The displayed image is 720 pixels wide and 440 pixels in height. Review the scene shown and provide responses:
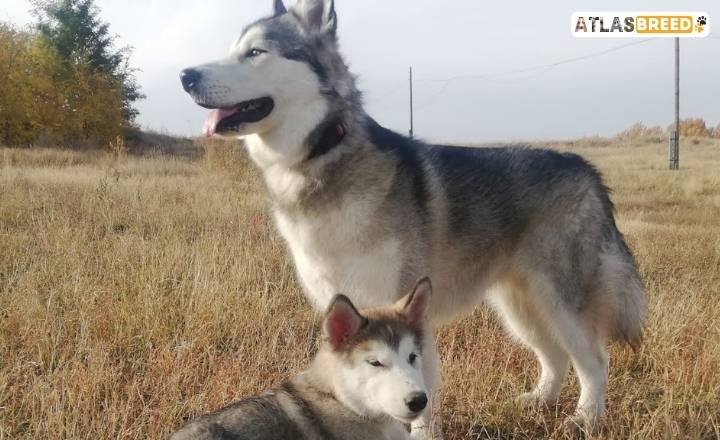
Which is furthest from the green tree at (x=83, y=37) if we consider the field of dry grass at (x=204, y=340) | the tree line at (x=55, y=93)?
the field of dry grass at (x=204, y=340)

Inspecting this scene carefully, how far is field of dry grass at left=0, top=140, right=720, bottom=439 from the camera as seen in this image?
3025 millimetres

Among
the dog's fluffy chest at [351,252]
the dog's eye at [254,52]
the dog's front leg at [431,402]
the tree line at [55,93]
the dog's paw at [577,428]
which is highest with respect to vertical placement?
the tree line at [55,93]

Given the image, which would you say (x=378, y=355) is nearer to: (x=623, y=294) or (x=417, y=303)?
(x=417, y=303)

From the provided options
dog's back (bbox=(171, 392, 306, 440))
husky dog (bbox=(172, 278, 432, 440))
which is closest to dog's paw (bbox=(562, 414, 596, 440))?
husky dog (bbox=(172, 278, 432, 440))

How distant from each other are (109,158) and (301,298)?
45.1ft

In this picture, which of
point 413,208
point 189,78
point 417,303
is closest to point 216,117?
point 189,78

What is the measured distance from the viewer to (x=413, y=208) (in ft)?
9.86

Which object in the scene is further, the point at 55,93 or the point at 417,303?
the point at 55,93

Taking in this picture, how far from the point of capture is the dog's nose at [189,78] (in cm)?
274

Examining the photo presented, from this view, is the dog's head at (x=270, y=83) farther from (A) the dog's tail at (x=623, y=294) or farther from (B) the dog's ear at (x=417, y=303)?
(A) the dog's tail at (x=623, y=294)

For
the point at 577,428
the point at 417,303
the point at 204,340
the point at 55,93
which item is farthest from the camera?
the point at 55,93

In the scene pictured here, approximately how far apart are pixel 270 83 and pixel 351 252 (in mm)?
844

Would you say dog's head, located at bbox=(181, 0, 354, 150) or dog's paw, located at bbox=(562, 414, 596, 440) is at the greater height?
dog's head, located at bbox=(181, 0, 354, 150)

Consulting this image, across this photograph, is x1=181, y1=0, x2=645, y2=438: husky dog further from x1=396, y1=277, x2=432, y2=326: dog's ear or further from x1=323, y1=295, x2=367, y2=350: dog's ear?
x1=323, y1=295, x2=367, y2=350: dog's ear
